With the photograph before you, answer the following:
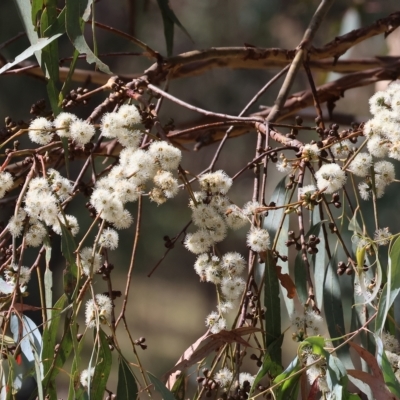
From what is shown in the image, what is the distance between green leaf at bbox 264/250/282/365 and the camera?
25.7 inches

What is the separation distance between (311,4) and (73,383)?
217 centimetres

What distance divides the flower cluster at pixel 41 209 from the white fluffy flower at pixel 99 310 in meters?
0.07

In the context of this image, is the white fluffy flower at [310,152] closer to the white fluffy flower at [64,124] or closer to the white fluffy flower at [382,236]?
the white fluffy flower at [382,236]

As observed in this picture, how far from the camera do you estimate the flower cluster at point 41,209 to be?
1.84 ft

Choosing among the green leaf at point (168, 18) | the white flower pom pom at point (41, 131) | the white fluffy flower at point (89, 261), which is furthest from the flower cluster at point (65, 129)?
the green leaf at point (168, 18)

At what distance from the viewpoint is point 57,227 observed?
0.61 m

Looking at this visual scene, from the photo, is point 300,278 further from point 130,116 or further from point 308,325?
point 130,116

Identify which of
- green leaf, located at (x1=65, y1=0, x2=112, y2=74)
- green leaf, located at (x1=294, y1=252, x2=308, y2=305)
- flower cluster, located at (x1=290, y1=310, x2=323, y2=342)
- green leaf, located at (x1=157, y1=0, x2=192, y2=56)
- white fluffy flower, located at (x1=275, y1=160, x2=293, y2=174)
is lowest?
flower cluster, located at (x1=290, y1=310, x2=323, y2=342)

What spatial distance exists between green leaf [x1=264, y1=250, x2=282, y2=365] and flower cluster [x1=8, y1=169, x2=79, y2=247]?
200 millimetres

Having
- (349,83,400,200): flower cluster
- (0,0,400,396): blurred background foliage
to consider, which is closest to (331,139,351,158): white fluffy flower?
(349,83,400,200): flower cluster

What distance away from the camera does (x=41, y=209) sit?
22.0 inches

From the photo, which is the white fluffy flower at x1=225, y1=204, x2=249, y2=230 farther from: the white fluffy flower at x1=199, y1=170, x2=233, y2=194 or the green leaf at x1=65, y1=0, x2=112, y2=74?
the green leaf at x1=65, y1=0, x2=112, y2=74

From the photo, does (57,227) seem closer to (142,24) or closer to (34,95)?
(34,95)

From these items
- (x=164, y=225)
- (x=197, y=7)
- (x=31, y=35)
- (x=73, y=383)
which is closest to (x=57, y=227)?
(x=73, y=383)
